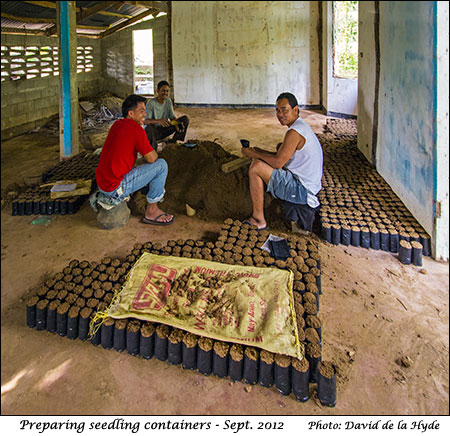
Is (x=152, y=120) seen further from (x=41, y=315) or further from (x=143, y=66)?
(x=143, y=66)

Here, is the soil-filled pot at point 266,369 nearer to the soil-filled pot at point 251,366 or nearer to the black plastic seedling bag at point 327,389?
the soil-filled pot at point 251,366

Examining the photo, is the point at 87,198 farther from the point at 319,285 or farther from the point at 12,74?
the point at 12,74

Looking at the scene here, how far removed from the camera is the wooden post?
16.5 feet

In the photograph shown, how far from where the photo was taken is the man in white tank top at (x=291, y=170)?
2.98 metres

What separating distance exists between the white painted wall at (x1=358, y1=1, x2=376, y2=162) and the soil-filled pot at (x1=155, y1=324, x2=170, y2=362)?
147 inches

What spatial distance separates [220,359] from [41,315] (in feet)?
3.71

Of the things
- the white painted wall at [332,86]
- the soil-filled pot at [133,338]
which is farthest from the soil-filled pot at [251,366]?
the white painted wall at [332,86]

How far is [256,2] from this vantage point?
31.9 feet

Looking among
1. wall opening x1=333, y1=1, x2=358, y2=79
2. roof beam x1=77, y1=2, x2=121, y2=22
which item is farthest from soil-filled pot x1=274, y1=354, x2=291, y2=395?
roof beam x1=77, y1=2, x2=121, y2=22

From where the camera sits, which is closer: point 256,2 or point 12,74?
point 12,74

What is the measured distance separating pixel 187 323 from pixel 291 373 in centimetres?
60

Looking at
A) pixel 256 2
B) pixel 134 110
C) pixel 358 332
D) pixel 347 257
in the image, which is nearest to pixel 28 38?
pixel 256 2

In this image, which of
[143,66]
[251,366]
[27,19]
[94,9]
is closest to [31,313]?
[251,366]

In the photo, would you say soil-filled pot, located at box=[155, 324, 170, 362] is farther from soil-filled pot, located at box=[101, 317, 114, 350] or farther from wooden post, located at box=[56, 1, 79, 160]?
wooden post, located at box=[56, 1, 79, 160]
